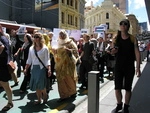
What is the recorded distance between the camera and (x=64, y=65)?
22.1 feet

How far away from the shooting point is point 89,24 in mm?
77812

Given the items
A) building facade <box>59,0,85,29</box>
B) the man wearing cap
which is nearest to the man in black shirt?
the man wearing cap

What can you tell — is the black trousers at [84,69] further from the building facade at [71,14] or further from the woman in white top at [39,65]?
the building facade at [71,14]

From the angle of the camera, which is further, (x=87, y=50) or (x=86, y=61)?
(x=87, y=50)

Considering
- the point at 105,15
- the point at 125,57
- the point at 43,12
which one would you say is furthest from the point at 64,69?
the point at 105,15

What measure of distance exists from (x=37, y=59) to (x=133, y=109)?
243 cm

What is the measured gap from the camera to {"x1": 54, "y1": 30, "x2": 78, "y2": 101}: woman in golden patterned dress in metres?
6.66

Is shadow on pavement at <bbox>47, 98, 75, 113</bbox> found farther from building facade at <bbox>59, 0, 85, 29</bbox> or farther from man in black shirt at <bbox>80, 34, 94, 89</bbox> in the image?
building facade at <bbox>59, 0, 85, 29</bbox>

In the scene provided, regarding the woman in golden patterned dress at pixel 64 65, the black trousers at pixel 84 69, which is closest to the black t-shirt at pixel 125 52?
the woman in golden patterned dress at pixel 64 65

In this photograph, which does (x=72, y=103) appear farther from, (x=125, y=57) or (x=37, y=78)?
(x=125, y=57)

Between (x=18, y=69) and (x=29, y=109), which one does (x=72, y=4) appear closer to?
(x=18, y=69)

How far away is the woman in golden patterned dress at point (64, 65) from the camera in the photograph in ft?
21.8

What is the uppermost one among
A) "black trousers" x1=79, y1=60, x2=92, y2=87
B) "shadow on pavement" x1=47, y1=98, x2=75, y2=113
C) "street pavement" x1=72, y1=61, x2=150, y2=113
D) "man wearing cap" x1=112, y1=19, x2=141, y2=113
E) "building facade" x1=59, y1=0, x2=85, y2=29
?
"building facade" x1=59, y1=0, x2=85, y2=29

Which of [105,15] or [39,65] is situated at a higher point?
[105,15]
